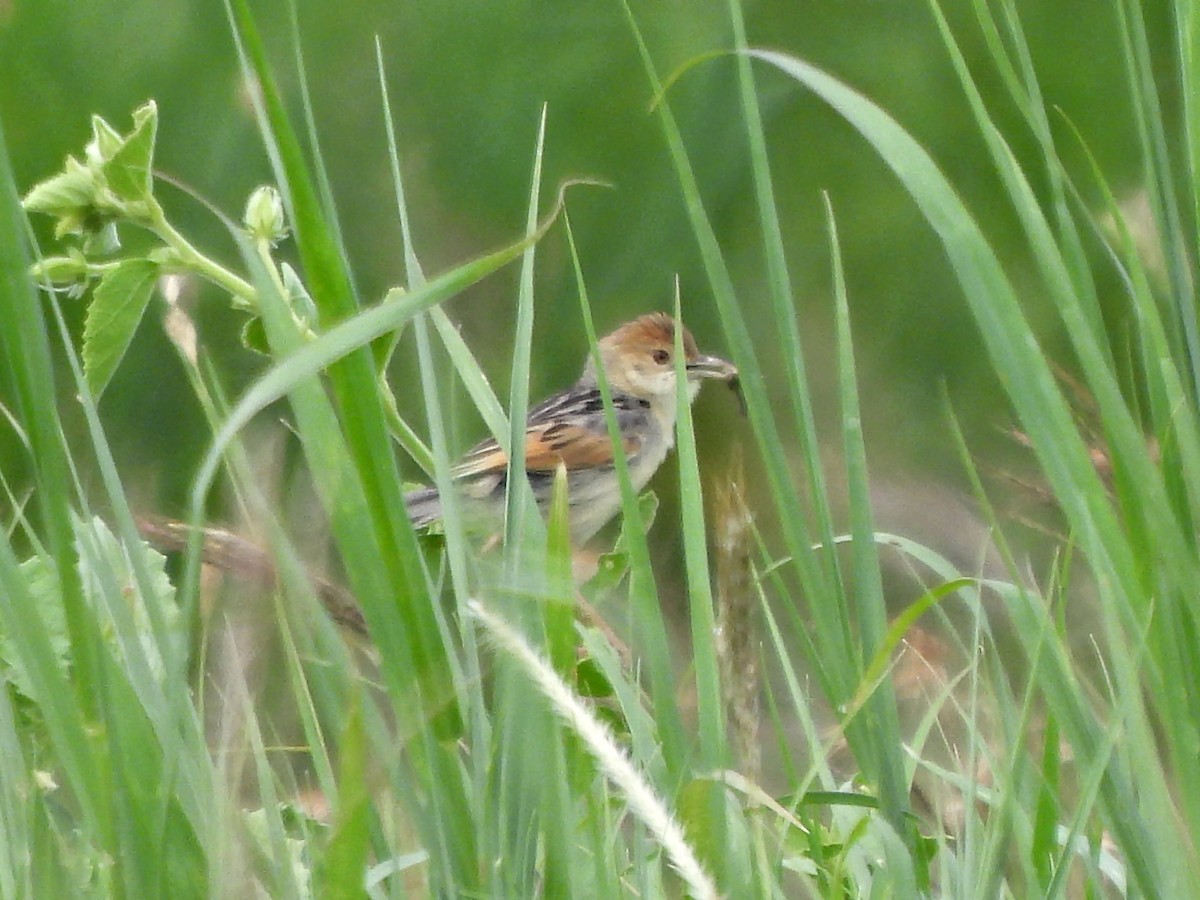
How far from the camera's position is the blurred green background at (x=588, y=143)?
5.38 metres

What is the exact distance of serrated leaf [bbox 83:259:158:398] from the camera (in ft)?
5.85

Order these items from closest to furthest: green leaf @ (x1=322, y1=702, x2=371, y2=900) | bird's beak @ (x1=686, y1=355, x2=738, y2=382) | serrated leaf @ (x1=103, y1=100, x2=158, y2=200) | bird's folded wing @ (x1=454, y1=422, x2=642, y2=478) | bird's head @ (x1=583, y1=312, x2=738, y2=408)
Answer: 1. green leaf @ (x1=322, y1=702, x2=371, y2=900)
2. serrated leaf @ (x1=103, y1=100, x2=158, y2=200)
3. bird's beak @ (x1=686, y1=355, x2=738, y2=382)
4. bird's folded wing @ (x1=454, y1=422, x2=642, y2=478)
5. bird's head @ (x1=583, y1=312, x2=738, y2=408)

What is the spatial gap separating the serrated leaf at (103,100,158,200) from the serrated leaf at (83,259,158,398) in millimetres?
72

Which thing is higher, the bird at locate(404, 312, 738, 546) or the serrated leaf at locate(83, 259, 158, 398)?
the serrated leaf at locate(83, 259, 158, 398)

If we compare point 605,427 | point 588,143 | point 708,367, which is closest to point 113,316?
point 605,427

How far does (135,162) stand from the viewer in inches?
69.9

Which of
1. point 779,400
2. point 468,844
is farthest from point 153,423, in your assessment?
point 468,844

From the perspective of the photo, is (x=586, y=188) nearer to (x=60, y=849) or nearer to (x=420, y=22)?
(x=420, y=22)

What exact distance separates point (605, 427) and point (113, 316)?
2719 millimetres

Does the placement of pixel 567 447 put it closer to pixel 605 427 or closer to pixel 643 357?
pixel 605 427

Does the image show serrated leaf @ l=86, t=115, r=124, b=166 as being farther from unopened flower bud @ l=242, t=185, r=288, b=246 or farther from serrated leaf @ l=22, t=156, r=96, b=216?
unopened flower bud @ l=242, t=185, r=288, b=246

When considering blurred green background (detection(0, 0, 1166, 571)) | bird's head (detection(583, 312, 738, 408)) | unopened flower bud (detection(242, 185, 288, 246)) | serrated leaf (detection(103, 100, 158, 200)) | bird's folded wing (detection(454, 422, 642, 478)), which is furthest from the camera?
blurred green background (detection(0, 0, 1166, 571))

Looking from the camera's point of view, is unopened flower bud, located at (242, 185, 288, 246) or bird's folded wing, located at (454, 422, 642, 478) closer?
unopened flower bud, located at (242, 185, 288, 246)

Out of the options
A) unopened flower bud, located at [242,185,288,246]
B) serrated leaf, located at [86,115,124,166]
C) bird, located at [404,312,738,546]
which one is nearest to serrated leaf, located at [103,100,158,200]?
serrated leaf, located at [86,115,124,166]
